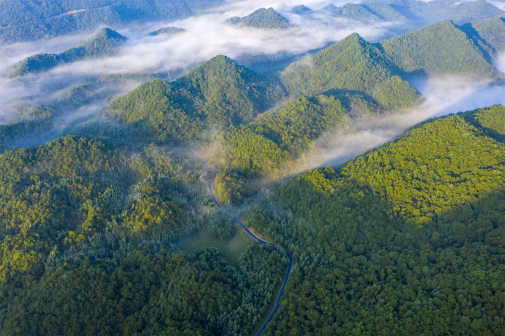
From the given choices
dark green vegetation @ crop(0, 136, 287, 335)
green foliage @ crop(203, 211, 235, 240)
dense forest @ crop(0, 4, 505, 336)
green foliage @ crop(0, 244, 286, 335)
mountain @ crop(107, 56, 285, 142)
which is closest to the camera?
dense forest @ crop(0, 4, 505, 336)

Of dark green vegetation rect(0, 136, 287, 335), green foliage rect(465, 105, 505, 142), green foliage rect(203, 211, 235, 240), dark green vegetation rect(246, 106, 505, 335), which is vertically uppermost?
green foliage rect(465, 105, 505, 142)

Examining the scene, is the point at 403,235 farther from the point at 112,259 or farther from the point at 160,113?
the point at 160,113

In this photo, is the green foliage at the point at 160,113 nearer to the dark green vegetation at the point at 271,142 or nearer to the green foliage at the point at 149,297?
the dark green vegetation at the point at 271,142

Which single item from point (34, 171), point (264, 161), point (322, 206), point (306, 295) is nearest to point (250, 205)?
point (322, 206)

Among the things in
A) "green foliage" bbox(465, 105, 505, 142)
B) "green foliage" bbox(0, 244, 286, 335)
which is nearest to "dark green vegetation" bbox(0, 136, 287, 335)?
"green foliage" bbox(0, 244, 286, 335)

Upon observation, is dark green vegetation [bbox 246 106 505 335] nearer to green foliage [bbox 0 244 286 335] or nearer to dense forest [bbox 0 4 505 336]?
dense forest [bbox 0 4 505 336]

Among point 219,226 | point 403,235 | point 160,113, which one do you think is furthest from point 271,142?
point 403,235

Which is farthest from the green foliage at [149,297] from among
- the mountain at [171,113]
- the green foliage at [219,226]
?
the mountain at [171,113]
